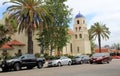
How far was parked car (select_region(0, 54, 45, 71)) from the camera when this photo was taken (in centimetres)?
3308

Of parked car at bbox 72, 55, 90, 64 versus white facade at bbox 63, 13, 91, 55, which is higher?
white facade at bbox 63, 13, 91, 55

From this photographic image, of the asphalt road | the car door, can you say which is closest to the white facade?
the car door

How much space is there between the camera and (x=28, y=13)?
48.6 meters

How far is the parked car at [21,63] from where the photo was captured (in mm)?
33084

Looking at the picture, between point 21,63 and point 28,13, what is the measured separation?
620 inches

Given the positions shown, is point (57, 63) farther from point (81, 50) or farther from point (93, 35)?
point (81, 50)

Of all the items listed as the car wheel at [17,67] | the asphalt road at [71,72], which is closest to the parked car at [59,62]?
the car wheel at [17,67]

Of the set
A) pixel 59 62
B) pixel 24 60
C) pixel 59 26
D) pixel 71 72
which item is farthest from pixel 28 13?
pixel 71 72

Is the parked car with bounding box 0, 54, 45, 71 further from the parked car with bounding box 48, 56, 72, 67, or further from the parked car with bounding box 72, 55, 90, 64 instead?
the parked car with bounding box 72, 55, 90, 64

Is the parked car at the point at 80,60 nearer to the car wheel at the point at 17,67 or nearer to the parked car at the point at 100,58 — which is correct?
the parked car at the point at 100,58

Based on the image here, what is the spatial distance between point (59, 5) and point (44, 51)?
15.3 m

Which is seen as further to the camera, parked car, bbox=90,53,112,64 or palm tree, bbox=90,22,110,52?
palm tree, bbox=90,22,110,52

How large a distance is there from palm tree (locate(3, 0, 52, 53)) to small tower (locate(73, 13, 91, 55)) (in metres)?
47.2

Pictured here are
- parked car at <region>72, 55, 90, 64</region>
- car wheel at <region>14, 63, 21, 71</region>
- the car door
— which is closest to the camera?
car wheel at <region>14, 63, 21, 71</region>
